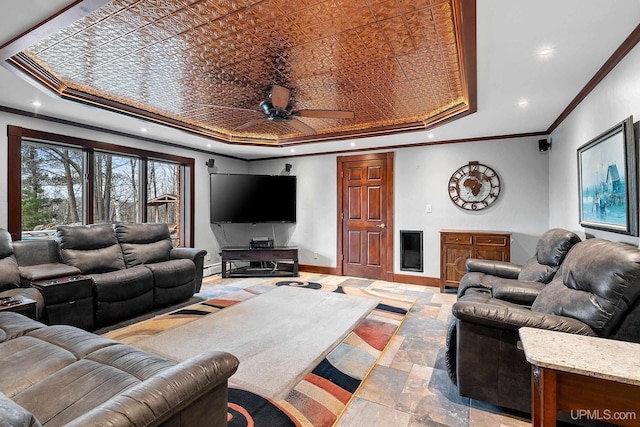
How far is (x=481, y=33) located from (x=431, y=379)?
2.36m

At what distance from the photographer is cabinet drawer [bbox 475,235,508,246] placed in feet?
13.8

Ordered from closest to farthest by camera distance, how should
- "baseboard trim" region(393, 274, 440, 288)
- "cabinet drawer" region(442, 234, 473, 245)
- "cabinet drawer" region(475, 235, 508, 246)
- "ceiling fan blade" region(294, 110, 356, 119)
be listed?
"ceiling fan blade" region(294, 110, 356, 119)
"cabinet drawer" region(475, 235, 508, 246)
"cabinet drawer" region(442, 234, 473, 245)
"baseboard trim" region(393, 274, 440, 288)

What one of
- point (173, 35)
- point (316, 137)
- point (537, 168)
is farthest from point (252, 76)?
point (537, 168)

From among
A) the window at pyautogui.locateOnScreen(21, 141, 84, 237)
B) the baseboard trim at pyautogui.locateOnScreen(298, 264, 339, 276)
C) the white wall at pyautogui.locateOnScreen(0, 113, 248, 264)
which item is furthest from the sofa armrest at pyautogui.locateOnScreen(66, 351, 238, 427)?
the baseboard trim at pyautogui.locateOnScreen(298, 264, 339, 276)

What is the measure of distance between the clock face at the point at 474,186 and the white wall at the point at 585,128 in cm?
71

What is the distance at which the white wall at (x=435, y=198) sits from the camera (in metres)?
4.43

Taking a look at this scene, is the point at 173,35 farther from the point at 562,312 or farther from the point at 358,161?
the point at 358,161

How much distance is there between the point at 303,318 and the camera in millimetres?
3416

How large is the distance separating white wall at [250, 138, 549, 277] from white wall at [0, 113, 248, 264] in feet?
3.85

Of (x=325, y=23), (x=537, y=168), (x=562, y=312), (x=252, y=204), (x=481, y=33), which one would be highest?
(x=325, y=23)

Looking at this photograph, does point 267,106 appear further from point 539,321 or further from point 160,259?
point 539,321

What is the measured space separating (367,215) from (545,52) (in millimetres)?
3634

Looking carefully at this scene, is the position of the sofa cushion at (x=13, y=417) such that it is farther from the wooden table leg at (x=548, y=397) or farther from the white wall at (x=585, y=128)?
the white wall at (x=585, y=128)

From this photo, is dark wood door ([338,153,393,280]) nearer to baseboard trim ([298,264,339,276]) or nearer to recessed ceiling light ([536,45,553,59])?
baseboard trim ([298,264,339,276])
